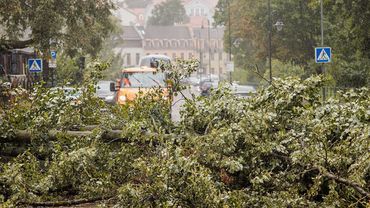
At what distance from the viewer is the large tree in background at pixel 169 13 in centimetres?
16512

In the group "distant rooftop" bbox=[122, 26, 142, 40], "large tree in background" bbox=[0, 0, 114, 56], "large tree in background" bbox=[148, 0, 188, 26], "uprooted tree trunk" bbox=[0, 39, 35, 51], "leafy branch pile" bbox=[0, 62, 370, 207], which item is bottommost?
"leafy branch pile" bbox=[0, 62, 370, 207]

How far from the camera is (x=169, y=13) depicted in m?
166

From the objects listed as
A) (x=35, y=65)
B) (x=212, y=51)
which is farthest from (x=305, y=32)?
(x=212, y=51)

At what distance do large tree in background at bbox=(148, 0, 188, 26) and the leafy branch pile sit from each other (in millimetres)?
154274

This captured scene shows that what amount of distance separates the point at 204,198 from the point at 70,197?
2.71 meters

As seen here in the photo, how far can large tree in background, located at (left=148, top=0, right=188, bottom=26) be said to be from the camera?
6501 inches

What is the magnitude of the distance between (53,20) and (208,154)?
2254 cm

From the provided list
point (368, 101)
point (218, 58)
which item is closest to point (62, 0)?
point (368, 101)

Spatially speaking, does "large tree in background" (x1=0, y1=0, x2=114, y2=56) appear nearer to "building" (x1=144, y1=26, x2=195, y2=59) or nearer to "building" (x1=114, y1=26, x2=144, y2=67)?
"building" (x1=114, y1=26, x2=144, y2=67)

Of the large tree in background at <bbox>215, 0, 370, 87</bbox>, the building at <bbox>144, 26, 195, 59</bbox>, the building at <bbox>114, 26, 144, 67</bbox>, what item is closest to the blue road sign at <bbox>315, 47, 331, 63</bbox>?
the large tree in background at <bbox>215, 0, 370, 87</bbox>

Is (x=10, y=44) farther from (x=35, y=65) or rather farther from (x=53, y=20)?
(x=35, y=65)

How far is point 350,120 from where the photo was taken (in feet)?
30.1

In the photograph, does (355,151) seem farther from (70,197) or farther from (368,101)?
(70,197)

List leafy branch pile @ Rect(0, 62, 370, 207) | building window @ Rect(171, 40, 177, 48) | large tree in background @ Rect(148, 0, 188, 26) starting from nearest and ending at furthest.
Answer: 1. leafy branch pile @ Rect(0, 62, 370, 207)
2. large tree in background @ Rect(148, 0, 188, 26)
3. building window @ Rect(171, 40, 177, 48)
